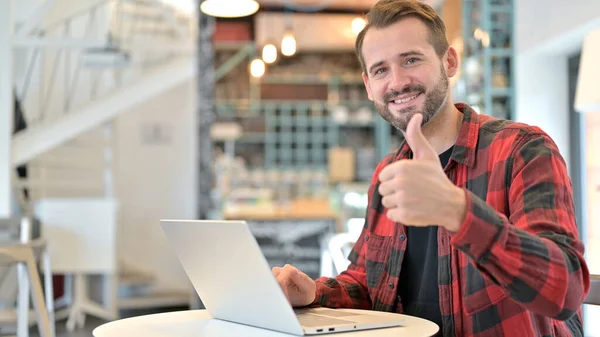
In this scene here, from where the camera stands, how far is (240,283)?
1239mm

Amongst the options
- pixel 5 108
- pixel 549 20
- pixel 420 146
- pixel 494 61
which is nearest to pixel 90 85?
pixel 5 108

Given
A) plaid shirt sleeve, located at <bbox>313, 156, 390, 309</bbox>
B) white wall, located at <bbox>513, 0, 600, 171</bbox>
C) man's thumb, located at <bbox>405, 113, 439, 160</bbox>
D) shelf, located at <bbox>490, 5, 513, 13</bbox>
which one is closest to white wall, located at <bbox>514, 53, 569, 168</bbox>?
white wall, located at <bbox>513, 0, 600, 171</bbox>

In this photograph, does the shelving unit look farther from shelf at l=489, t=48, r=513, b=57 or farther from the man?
the man

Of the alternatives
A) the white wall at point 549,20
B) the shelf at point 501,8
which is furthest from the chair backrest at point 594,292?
the shelf at point 501,8

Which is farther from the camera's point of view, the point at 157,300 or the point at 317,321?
the point at 157,300

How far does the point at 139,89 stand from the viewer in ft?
26.5

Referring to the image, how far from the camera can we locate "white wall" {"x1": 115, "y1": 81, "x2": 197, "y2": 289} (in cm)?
925

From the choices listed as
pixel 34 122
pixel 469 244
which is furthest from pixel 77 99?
pixel 469 244

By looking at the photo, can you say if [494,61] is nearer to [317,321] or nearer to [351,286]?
[351,286]

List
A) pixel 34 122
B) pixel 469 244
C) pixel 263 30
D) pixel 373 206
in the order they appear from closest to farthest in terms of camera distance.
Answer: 1. pixel 469 244
2. pixel 373 206
3. pixel 34 122
4. pixel 263 30

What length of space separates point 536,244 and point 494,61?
17.5ft

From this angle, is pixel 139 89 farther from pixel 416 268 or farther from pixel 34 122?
pixel 416 268

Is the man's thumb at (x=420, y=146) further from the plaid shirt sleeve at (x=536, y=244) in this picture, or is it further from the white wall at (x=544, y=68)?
the white wall at (x=544, y=68)

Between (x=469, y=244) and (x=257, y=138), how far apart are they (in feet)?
31.2
